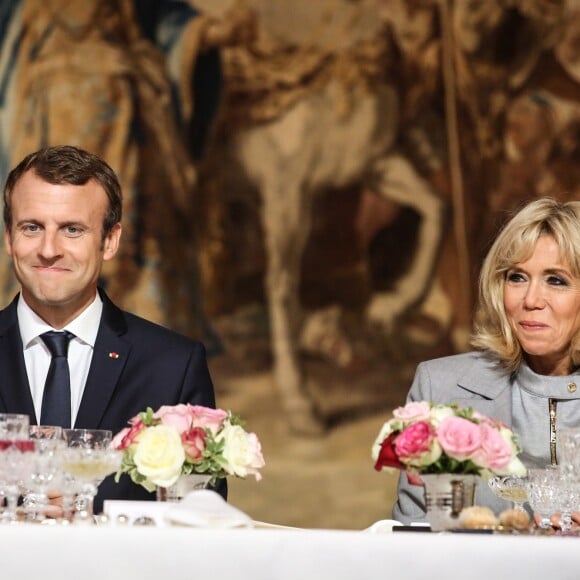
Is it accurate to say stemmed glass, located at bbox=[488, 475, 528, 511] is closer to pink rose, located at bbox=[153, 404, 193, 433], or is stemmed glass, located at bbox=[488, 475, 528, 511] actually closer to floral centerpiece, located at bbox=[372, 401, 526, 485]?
floral centerpiece, located at bbox=[372, 401, 526, 485]

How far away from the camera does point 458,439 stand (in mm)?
3061

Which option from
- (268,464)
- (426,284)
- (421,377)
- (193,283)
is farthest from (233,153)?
(421,377)

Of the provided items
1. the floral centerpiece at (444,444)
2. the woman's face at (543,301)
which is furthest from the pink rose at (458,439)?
the woman's face at (543,301)

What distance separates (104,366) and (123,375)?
0.09 metres

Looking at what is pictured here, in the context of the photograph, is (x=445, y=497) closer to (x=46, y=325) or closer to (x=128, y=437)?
(x=128, y=437)

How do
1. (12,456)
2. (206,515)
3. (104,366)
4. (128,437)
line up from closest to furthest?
1. (206,515)
2. (12,456)
3. (128,437)
4. (104,366)

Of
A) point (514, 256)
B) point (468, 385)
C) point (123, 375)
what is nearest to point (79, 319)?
point (123, 375)

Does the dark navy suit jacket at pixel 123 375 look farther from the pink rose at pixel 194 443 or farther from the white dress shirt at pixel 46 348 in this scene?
the pink rose at pixel 194 443

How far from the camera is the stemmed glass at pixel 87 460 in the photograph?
9.96ft

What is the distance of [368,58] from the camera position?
361 inches

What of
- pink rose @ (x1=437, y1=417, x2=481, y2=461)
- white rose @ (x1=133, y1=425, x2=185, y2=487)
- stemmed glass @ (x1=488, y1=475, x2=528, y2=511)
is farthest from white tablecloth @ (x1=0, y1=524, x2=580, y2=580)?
stemmed glass @ (x1=488, y1=475, x2=528, y2=511)

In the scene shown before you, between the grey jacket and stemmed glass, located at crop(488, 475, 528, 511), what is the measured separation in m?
0.52

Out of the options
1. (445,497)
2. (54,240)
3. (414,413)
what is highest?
(54,240)

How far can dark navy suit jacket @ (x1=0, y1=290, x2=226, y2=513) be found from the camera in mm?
3928
